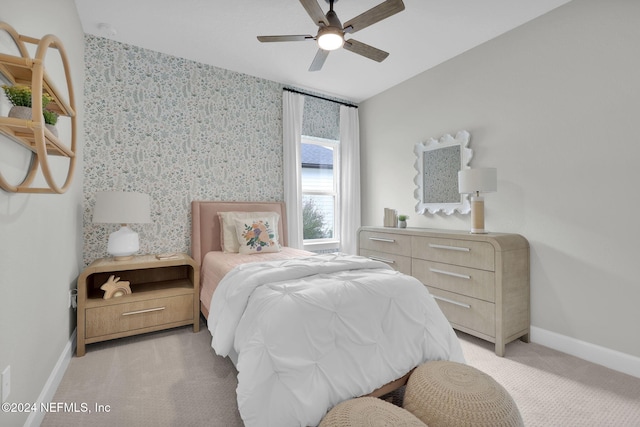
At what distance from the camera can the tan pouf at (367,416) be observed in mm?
1107

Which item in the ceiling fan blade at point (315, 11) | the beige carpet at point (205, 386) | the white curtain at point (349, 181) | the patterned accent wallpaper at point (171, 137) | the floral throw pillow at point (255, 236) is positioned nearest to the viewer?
the beige carpet at point (205, 386)

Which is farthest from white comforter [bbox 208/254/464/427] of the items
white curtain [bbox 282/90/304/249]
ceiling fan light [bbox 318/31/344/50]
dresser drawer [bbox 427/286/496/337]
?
white curtain [bbox 282/90/304/249]

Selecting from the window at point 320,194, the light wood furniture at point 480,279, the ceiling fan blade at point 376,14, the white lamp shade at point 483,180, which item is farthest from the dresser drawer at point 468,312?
the ceiling fan blade at point 376,14

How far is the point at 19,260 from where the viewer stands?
4.22 feet

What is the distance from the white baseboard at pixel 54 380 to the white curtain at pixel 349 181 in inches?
122

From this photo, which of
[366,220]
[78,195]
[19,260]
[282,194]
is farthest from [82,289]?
[366,220]

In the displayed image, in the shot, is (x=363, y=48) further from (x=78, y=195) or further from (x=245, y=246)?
(x=78, y=195)

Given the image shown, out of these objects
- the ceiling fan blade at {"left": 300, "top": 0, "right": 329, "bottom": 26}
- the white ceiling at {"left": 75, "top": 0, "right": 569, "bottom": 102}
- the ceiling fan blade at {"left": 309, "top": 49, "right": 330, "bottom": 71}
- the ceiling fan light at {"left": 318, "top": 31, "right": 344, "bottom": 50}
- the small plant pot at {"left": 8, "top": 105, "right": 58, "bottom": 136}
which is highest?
the white ceiling at {"left": 75, "top": 0, "right": 569, "bottom": 102}

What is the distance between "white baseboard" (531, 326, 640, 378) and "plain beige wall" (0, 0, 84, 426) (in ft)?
11.0

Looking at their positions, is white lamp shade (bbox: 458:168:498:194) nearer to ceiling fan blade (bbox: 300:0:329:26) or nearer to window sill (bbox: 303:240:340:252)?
ceiling fan blade (bbox: 300:0:329:26)

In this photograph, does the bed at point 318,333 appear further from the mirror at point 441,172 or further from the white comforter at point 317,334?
the mirror at point 441,172

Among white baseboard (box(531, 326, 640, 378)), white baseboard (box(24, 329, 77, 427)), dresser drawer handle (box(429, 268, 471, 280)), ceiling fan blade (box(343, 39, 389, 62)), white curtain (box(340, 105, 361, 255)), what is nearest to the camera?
white baseboard (box(24, 329, 77, 427))

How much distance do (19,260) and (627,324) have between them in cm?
360

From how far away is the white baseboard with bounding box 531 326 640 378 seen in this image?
1.99m
